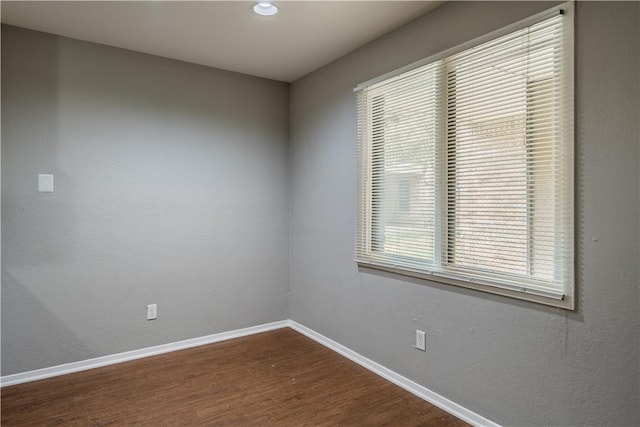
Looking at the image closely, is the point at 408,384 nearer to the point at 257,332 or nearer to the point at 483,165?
the point at 483,165

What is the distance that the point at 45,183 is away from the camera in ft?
8.90

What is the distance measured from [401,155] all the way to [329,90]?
1103mm

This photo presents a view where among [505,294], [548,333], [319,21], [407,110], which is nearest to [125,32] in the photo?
[319,21]

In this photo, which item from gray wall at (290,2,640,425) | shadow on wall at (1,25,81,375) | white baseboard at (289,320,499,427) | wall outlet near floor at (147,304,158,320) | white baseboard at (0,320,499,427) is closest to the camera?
gray wall at (290,2,640,425)

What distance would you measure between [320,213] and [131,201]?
161 centimetres

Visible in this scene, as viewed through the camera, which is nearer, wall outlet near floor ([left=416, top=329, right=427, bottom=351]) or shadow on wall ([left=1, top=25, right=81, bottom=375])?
wall outlet near floor ([left=416, top=329, right=427, bottom=351])

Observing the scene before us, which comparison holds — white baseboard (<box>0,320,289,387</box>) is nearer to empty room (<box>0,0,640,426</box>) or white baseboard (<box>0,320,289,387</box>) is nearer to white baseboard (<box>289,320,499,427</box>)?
empty room (<box>0,0,640,426</box>)

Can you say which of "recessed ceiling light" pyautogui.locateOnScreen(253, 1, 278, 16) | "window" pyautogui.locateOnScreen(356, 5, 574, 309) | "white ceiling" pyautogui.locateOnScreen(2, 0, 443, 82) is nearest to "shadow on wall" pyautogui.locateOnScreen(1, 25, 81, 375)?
"white ceiling" pyautogui.locateOnScreen(2, 0, 443, 82)

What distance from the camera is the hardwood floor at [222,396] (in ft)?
7.15

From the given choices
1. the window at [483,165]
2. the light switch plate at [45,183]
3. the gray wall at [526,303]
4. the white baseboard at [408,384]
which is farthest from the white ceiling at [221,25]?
the white baseboard at [408,384]

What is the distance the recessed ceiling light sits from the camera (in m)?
2.29

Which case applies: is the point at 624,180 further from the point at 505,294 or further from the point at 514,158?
the point at 505,294

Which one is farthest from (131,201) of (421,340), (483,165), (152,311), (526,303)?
(526,303)

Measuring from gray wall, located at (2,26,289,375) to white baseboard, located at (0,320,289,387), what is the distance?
49 mm
